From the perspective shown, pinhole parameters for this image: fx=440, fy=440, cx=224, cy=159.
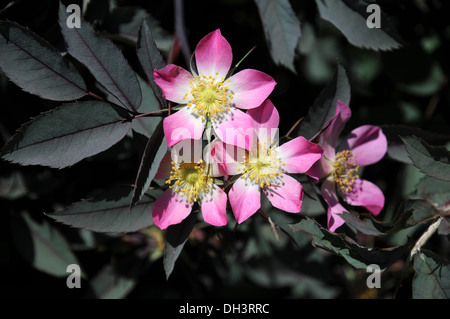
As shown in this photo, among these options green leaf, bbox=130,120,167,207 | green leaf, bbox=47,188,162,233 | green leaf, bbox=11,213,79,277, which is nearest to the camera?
green leaf, bbox=130,120,167,207

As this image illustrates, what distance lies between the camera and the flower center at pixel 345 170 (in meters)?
1.14

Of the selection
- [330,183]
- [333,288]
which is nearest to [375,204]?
[330,183]

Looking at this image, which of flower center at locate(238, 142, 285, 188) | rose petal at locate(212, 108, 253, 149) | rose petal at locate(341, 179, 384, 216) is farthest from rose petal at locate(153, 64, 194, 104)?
rose petal at locate(341, 179, 384, 216)

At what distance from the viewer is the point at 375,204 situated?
1.16 meters

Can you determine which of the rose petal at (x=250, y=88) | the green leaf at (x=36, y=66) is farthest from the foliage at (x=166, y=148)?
the rose petal at (x=250, y=88)

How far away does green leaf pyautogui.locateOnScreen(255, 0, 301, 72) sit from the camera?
1219mm

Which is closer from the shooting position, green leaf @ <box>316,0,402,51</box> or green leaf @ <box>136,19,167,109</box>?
green leaf @ <box>136,19,167,109</box>

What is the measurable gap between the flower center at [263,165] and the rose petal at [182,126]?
133 millimetres

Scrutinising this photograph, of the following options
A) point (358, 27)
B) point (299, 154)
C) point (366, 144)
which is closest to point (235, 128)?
point (299, 154)

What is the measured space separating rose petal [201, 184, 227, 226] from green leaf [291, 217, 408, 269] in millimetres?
158

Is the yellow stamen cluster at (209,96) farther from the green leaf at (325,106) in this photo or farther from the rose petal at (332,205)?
the rose petal at (332,205)

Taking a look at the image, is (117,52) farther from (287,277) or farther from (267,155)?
(287,277)

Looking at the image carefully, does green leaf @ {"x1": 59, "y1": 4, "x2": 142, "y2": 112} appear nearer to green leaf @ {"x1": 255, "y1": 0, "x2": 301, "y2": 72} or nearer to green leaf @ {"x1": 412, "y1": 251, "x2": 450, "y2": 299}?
green leaf @ {"x1": 255, "y1": 0, "x2": 301, "y2": 72}

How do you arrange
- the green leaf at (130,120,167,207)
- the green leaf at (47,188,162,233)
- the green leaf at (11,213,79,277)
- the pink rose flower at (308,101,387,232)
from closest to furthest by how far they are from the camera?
the green leaf at (130,120,167,207)
the green leaf at (47,188,162,233)
the pink rose flower at (308,101,387,232)
the green leaf at (11,213,79,277)
